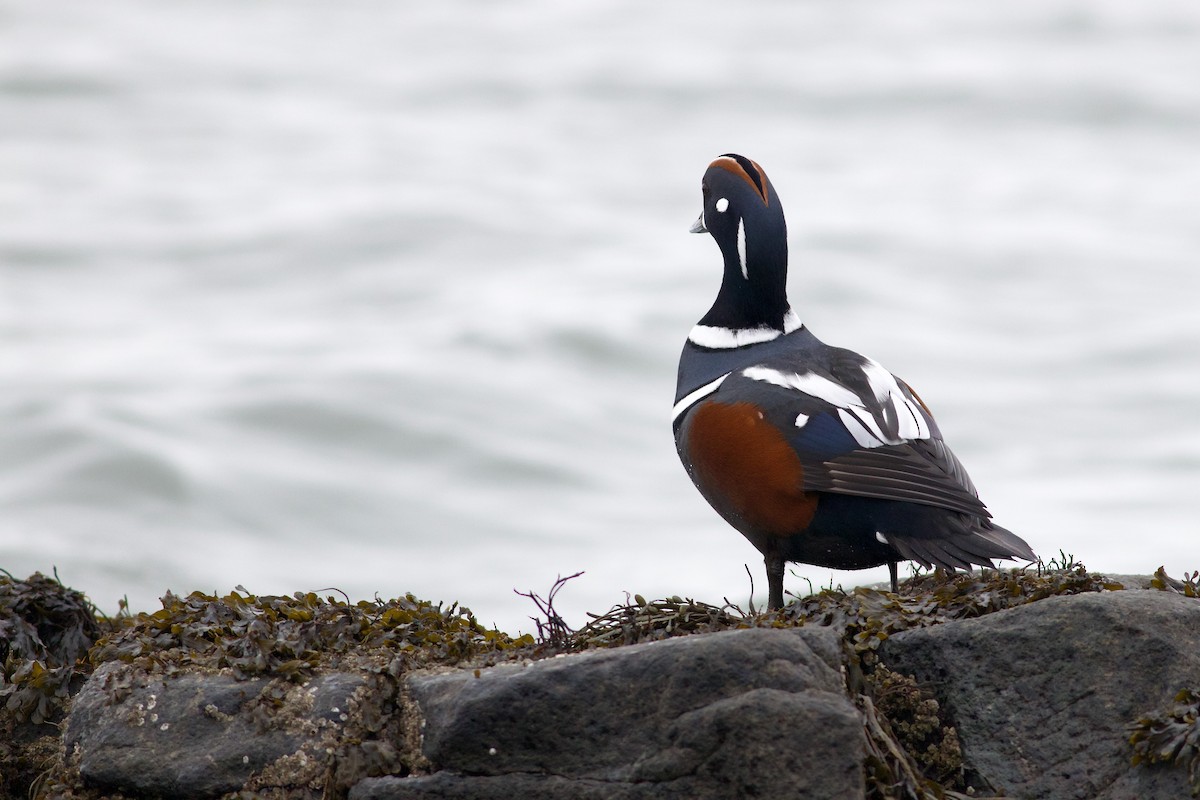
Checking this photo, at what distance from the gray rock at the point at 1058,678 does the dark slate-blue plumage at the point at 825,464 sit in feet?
3.45

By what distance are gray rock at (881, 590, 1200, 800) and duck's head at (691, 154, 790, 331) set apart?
9.02 feet

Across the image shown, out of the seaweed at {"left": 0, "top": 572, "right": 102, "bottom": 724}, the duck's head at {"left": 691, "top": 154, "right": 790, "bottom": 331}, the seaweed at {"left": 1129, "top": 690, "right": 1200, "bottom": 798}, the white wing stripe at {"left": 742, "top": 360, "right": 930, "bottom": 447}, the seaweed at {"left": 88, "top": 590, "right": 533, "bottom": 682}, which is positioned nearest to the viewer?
the seaweed at {"left": 1129, "top": 690, "right": 1200, "bottom": 798}

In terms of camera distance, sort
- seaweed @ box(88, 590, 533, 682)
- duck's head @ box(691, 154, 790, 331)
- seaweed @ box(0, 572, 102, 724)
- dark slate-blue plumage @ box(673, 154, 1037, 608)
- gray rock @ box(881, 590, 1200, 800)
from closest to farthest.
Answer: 1. gray rock @ box(881, 590, 1200, 800)
2. seaweed @ box(88, 590, 533, 682)
3. seaweed @ box(0, 572, 102, 724)
4. dark slate-blue plumage @ box(673, 154, 1037, 608)
5. duck's head @ box(691, 154, 790, 331)

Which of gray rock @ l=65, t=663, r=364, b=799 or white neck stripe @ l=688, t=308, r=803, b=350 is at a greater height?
white neck stripe @ l=688, t=308, r=803, b=350

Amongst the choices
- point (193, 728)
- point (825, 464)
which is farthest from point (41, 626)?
point (825, 464)

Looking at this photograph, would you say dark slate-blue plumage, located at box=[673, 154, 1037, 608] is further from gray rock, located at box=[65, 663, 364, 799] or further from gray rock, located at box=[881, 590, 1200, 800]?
gray rock, located at box=[65, 663, 364, 799]

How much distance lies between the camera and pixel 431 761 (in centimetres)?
407

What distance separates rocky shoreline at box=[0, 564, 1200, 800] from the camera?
12.6 feet

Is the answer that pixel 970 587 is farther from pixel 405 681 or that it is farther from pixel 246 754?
pixel 246 754

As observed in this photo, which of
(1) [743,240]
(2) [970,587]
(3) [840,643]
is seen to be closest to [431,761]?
(3) [840,643]

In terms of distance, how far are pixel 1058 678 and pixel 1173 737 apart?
0.39 m

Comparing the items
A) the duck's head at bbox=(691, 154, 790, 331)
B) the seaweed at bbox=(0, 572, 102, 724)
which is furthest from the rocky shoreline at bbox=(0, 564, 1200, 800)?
the duck's head at bbox=(691, 154, 790, 331)

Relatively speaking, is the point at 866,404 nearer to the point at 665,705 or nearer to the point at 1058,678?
the point at 1058,678

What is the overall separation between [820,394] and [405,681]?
2591mm
